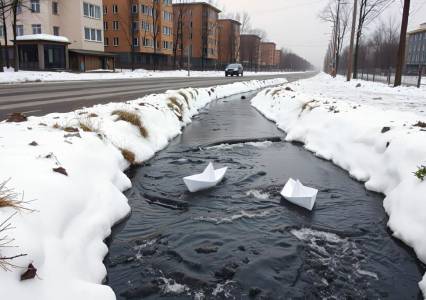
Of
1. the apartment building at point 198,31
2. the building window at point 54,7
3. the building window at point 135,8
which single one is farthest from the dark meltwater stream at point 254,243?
the apartment building at point 198,31

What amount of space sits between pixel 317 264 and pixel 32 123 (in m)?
6.20

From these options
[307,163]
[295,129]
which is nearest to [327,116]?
[295,129]

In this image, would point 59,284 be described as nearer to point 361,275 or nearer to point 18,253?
point 18,253

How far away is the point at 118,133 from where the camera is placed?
857cm

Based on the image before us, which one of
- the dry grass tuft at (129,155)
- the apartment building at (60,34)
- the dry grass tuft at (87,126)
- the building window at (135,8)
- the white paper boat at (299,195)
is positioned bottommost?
the white paper boat at (299,195)

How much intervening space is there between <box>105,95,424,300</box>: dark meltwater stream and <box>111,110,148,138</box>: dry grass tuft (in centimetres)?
181

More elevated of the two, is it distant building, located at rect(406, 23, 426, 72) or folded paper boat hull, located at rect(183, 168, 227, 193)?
distant building, located at rect(406, 23, 426, 72)

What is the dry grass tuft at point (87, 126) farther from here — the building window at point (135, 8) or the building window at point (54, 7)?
the building window at point (135, 8)

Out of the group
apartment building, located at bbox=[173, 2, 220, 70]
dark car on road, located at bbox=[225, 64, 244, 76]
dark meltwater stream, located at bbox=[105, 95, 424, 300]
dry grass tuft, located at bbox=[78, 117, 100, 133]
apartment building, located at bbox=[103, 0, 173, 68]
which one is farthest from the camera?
apartment building, located at bbox=[173, 2, 220, 70]

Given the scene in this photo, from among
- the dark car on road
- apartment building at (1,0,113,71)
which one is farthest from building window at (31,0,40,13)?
the dark car on road

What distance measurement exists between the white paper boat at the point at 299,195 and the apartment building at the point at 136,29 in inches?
2286

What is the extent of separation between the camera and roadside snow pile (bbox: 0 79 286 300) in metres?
3.26

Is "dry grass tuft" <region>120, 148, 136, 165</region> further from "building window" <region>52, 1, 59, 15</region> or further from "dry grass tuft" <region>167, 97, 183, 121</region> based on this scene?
"building window" <region>52, 1, 59, 15</region>

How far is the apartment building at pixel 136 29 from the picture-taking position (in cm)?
6241
